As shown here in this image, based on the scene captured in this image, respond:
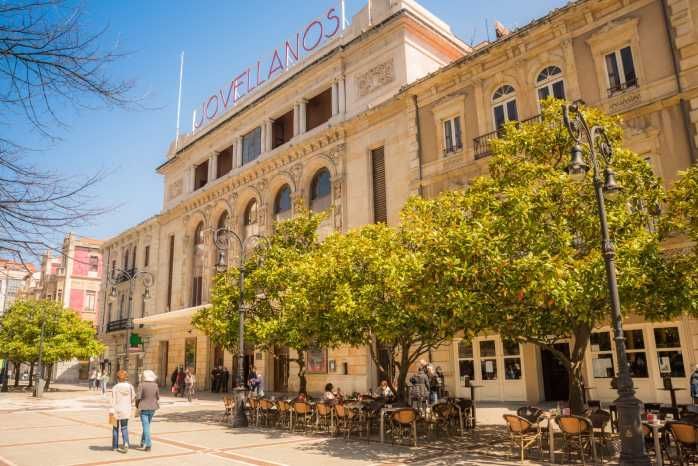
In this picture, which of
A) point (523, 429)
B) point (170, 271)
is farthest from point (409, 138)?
point (170, 271)

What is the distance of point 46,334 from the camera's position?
34.9 meters

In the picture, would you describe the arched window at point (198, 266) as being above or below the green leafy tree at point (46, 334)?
above

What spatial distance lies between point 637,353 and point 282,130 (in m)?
22.8

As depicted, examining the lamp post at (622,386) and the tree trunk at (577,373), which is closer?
the lamp post at (622,386)

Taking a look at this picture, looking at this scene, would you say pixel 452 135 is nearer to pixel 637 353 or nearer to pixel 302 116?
pixel 302 116

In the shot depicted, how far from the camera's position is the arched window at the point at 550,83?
61.0 feet

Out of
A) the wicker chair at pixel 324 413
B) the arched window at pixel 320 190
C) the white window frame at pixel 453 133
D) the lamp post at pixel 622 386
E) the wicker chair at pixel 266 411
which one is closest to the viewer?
the lamp post at pixel 622 386

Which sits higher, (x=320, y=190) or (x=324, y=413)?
(x=320, y=190)

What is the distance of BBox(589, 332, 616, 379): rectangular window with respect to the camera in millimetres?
16234

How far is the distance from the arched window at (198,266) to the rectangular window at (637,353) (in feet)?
85.9

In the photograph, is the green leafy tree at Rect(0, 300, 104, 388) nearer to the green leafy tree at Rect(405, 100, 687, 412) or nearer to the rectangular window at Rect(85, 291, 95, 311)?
the rectangular window at Rect(85, 291, 95, 311)

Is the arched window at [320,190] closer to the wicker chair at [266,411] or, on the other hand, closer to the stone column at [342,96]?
the stone column at [342,96]

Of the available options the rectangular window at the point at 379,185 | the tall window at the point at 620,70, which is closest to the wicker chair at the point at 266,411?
the rectangular window at the point at 379,185

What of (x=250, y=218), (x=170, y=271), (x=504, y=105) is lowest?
(x=170, y=271)
